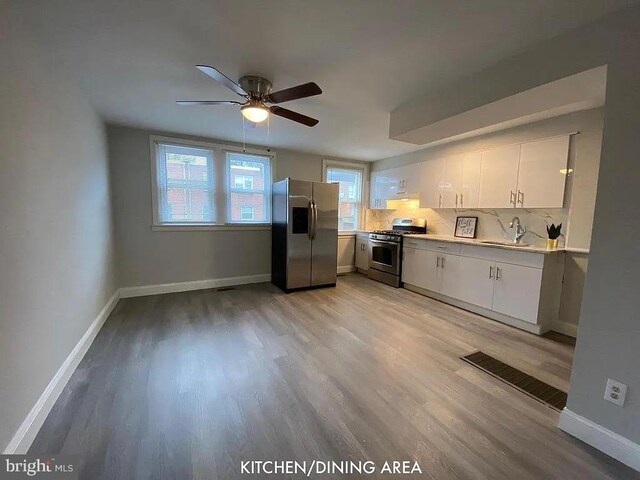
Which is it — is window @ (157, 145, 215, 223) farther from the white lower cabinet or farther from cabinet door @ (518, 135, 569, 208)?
cabinet door @ (518, 135, 569, 208)

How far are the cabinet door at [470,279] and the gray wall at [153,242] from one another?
117 inches

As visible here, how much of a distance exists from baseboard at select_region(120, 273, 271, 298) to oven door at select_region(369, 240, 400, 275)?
6.49 ft

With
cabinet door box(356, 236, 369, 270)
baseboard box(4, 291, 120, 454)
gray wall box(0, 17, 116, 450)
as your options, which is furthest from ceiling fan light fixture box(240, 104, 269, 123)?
cabinet door box(356, 236, 369, 270)

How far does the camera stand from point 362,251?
18.0ft

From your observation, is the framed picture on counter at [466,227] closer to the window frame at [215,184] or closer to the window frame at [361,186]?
the window frame at [361,186]

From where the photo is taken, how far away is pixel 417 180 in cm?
467

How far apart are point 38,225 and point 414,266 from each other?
4.25 metres

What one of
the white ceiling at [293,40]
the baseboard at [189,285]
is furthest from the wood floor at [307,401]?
the white ceiling at [293,40]

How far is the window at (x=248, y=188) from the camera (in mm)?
4461

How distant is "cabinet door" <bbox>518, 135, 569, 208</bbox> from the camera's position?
3.01 meters

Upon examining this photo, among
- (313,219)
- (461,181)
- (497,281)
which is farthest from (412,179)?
(497,281)

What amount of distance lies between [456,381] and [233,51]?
2.94m

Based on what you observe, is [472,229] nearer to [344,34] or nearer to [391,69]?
[391,69]

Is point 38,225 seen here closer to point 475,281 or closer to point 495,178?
point 475,281
